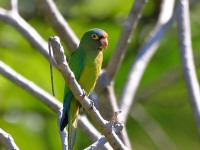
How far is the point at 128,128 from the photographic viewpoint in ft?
19.9

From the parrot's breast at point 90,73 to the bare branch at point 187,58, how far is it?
49 cm

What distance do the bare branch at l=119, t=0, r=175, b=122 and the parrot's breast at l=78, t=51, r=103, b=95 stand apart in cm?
57

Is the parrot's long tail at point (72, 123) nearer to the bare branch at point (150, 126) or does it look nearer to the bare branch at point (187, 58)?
the bare branch at point (187, 58)

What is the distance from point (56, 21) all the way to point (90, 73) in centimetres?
68

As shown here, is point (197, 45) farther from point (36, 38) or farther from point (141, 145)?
point (36, 38)

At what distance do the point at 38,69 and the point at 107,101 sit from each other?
0.97 meters

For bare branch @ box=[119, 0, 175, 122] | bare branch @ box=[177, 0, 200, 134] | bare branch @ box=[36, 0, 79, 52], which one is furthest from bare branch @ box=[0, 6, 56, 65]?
bare branch @ box=[177, 0, 200, 134]

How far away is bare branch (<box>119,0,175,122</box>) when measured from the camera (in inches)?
180

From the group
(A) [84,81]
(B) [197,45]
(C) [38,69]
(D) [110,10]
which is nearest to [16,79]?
(A) [84,81]

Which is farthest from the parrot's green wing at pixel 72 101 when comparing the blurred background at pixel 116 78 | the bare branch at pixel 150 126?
the bare branch at pixel 150 126

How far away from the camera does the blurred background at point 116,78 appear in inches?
212

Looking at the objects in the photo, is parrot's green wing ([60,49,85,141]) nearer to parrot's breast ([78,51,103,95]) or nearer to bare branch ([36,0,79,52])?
parrot's breast ([78,51,103,95])

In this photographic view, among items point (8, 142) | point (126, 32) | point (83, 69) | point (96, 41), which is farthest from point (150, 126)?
point (8, 142)

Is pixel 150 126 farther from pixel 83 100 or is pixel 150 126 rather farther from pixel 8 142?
pixel 8 142
